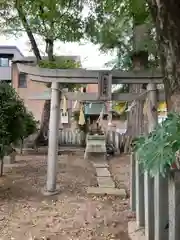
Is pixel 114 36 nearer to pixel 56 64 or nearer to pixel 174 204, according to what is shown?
pixel 56 64

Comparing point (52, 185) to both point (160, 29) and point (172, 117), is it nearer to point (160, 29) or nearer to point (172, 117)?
point (160, 29)

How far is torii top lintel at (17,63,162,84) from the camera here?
7.20m

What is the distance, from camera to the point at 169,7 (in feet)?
10.7

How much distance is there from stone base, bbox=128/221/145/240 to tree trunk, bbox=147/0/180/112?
1.57 metres

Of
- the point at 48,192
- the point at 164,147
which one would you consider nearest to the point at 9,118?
the point at 48,192

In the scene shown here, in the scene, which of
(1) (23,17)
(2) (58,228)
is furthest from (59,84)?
(1) (23,17)

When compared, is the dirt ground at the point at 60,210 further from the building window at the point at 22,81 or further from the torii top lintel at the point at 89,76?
the building window at the point at 22,81

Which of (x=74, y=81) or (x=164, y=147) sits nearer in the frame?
(x=164, y=147)

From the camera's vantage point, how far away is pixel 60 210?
5.80 m

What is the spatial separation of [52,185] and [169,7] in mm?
4686

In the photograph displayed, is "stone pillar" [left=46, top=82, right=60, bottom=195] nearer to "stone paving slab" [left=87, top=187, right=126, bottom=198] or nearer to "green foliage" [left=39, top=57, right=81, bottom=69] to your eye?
"stone paving slab" [left=87, top=187, right=126, bottom=198]

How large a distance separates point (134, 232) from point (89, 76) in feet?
12.4

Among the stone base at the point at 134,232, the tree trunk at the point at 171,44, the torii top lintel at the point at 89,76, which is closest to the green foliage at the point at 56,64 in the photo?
the torii top lintel at the point at 89,76

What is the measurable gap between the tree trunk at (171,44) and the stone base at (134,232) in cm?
157
